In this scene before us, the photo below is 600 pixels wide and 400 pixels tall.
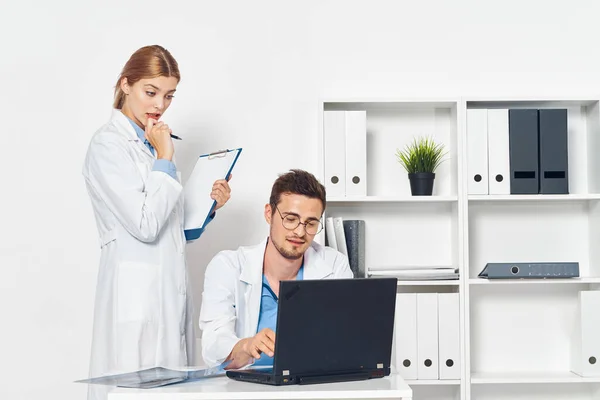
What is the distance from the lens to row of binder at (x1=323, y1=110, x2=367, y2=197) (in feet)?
11.0

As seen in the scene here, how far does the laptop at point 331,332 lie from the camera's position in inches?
70.3

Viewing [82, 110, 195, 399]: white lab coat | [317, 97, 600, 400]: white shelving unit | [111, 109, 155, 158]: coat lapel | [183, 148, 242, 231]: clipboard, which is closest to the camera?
[82, 110, 195, 399]: white lab coat

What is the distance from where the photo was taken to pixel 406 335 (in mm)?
3299

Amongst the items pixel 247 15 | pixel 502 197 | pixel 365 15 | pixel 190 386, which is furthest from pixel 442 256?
pixel 190 386

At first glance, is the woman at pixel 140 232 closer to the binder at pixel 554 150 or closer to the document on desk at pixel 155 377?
the document on desk at pixel 155 377

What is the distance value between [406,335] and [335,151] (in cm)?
79

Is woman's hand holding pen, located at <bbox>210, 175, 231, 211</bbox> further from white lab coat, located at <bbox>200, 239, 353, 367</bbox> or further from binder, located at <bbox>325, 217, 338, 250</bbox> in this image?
binder, located at <bbox>325, 217, 338, 250</bbox>

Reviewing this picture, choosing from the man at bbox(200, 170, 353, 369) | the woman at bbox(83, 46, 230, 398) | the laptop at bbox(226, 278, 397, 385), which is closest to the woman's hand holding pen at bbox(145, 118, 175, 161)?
the woman at bbox(83, 46, 230, 398)

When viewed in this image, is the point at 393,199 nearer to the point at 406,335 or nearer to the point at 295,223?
the point at 406,335

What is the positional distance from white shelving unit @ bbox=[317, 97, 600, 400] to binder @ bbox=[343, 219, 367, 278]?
0.65ft

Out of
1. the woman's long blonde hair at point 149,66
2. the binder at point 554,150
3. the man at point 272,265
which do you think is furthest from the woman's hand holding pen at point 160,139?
the binder at point 554,150

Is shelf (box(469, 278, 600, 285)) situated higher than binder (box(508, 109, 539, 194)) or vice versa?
binder (box(508, 109, 539, 194))

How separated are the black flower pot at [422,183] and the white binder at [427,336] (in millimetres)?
424

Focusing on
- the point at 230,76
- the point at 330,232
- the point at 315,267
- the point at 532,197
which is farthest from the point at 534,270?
the point at 230,76
